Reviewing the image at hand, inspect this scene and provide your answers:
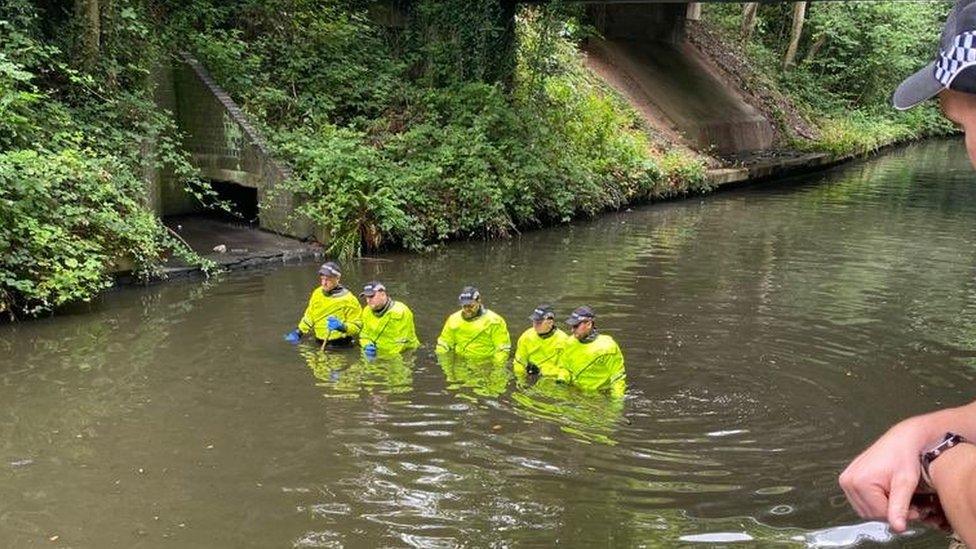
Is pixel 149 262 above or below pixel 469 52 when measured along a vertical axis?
below

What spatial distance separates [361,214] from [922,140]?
35122mm

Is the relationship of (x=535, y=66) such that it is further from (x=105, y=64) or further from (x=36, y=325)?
(x=36, y=325)

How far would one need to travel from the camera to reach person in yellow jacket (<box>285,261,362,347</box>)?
938 centimetres

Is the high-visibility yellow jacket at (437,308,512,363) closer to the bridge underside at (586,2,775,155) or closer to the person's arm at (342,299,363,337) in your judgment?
the person's arm at (342,299,363,337)

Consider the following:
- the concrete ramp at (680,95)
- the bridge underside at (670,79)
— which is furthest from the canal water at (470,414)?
the bridge underside at (670,79)

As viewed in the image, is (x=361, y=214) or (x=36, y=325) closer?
(x=36, y=325)

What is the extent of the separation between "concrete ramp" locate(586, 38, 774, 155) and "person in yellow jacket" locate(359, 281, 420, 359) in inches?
655

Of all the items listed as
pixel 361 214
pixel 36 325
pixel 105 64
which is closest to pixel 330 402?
pixel 36 325

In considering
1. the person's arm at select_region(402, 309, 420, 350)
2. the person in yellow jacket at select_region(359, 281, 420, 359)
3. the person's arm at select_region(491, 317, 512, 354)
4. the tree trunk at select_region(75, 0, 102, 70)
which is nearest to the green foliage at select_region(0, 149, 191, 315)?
the tree trunk at select_region(75, 0, 102, 70)

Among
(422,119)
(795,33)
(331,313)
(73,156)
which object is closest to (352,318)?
(331,313)

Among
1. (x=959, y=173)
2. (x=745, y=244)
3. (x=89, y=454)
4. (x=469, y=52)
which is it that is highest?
(x=469, y=52)

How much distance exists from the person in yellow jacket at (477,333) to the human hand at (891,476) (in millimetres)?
7410

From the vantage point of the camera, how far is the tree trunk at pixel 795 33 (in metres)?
34.6

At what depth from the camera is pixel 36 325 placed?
9898 mm
